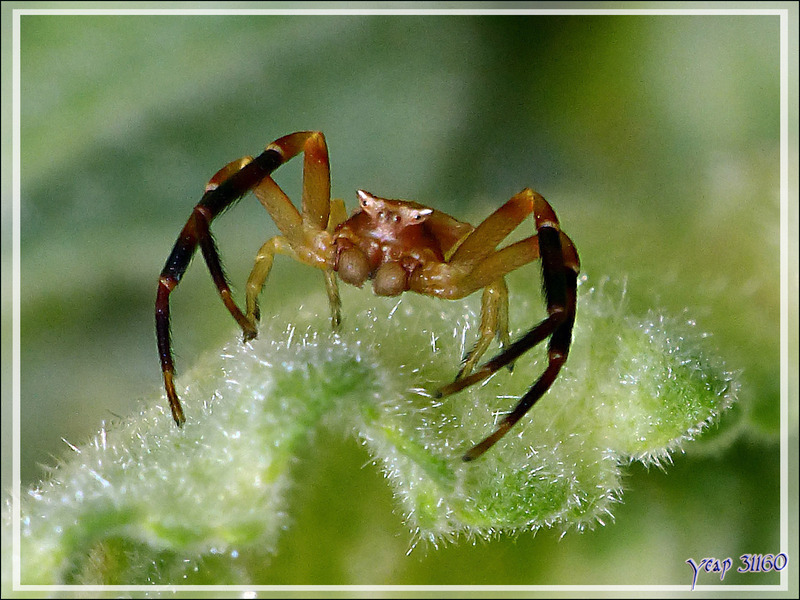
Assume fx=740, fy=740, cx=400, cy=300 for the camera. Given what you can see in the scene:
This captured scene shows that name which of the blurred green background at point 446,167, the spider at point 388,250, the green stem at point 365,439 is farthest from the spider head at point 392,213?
the green stem at point 365,439

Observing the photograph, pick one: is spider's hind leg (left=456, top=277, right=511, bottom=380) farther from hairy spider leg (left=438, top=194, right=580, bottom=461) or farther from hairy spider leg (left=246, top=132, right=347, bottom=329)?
hairy spider leg (left=246, top=132, right=347, bottom=329)

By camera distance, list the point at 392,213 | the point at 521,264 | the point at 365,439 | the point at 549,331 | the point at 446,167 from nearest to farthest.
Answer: the point at 365,439 → the point at 549,331 → the point at 521,264 → the point at 392,213 → the point at 446,167

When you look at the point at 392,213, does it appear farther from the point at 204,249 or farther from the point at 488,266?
the point at 204,249

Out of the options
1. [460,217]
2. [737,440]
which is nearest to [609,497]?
[737,440]

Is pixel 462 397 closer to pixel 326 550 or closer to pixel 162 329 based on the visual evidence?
pixel 326 550

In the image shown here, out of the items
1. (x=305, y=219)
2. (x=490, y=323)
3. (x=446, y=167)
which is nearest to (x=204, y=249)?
(x=305, y=219)

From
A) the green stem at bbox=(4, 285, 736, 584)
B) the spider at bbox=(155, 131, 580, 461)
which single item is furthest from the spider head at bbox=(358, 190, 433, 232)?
the green stem at bbox=(4, 285, 736, 584)
